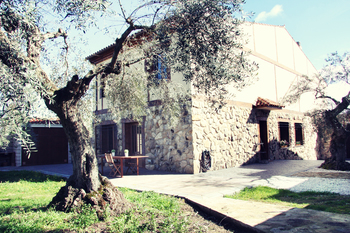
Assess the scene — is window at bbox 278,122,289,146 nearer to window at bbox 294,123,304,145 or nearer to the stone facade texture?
the stone facade texture

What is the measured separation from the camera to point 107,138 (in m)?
11.3

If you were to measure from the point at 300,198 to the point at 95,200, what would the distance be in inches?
144

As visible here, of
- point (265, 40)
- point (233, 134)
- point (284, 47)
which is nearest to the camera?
point (233, 134)

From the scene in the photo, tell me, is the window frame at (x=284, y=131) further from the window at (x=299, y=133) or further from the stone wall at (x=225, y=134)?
the stone wall at (x=225, y=134)

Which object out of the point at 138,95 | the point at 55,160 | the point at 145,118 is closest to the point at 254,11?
the point at 138,95

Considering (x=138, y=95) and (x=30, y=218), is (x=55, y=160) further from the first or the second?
(x=30, y=218)

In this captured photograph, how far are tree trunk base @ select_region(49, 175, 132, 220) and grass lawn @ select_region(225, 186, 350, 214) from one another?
215 centimetres

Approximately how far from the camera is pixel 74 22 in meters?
4.45

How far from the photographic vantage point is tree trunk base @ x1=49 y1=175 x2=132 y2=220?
3.46 m

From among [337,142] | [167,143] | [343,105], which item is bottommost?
[337,142]

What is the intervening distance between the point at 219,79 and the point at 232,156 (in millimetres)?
5666

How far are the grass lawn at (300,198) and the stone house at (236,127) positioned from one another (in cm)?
249

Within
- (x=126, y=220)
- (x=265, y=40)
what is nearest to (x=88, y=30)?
(x=126, y=220)

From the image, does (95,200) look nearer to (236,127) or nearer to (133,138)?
(133,138)
